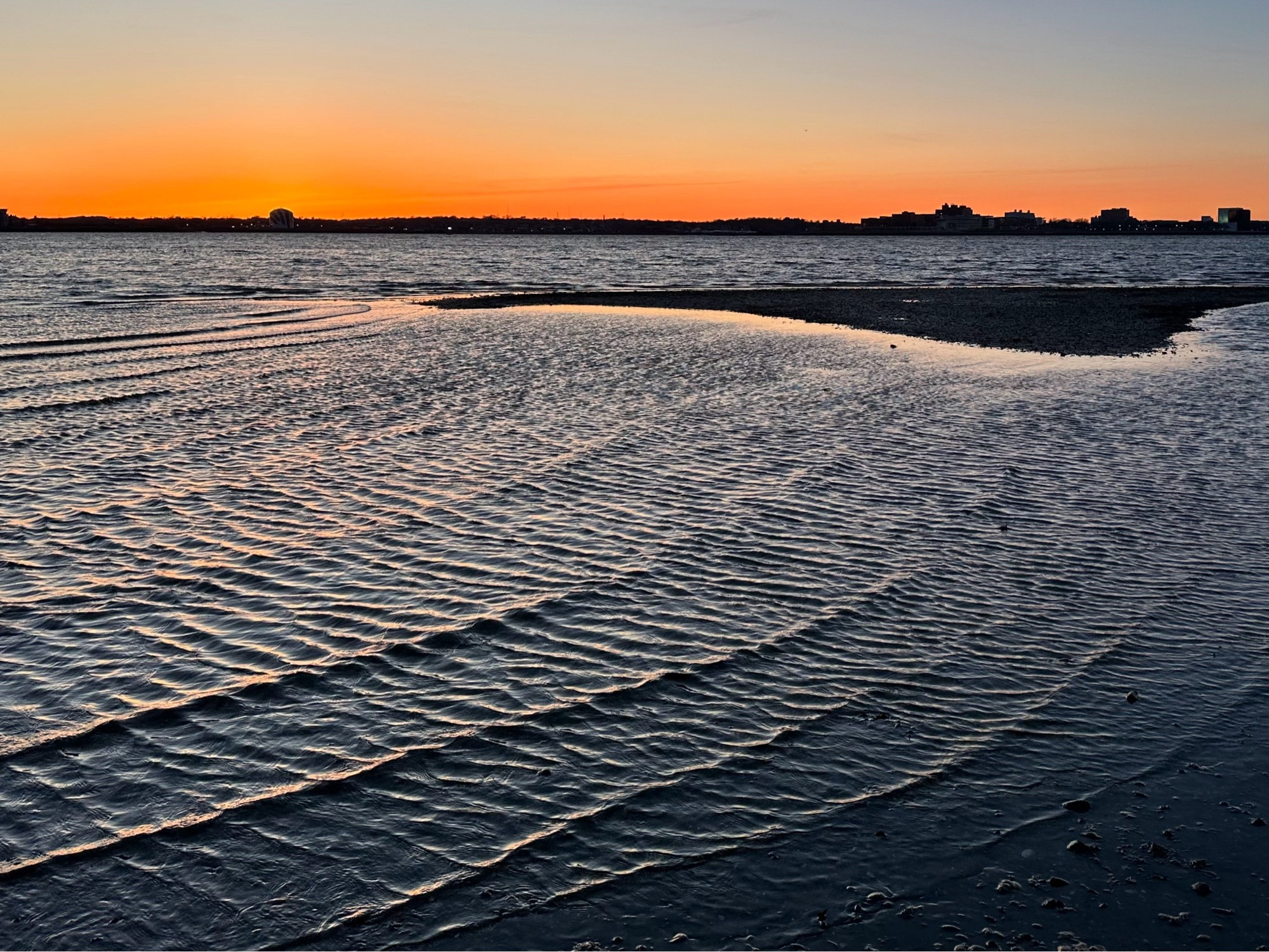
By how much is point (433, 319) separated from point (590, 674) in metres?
48.1

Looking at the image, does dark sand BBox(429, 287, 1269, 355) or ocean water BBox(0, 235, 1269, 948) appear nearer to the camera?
ocean water BBox(0, 235, 1269, 948)

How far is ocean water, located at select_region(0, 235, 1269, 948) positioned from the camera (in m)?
7.37

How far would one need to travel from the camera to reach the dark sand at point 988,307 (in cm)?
4744

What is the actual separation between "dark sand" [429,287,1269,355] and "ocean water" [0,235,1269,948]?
20.0m

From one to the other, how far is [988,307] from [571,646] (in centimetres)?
6157

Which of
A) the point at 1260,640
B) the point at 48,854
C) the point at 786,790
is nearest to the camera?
the point at 48,854

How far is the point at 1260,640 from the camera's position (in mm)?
11562

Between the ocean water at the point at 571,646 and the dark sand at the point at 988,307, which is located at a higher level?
the dark sand at the point at 988,307

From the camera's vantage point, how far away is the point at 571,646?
37.2ft

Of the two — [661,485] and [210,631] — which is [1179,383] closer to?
[661,485]

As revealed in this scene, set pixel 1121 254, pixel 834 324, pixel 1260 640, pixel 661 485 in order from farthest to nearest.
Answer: pixel 1121 254 → pixel 834 324 → pixel 661 485 → pixel 1260 640

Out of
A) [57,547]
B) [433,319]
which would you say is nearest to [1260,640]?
[57,547]

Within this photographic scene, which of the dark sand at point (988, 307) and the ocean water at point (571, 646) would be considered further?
the dark sand at point (988, 307)

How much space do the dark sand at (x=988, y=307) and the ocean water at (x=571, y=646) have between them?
1998cm
